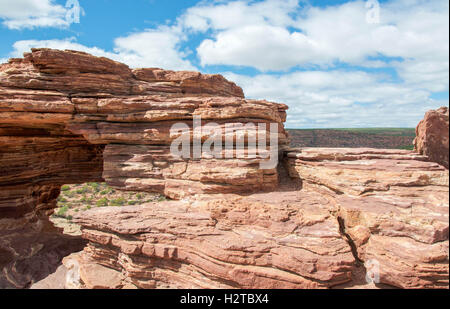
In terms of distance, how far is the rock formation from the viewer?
820 cm

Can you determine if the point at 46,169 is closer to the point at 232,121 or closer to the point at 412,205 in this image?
the point at 232,121

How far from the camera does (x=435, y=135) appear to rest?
32.1ft

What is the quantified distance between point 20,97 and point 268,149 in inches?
493

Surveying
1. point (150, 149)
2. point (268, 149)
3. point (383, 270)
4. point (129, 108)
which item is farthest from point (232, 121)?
point (383, 270)

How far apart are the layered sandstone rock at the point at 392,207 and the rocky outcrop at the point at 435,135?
0.52m

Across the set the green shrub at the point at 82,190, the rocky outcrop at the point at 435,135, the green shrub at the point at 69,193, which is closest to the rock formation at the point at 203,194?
A: the rocky outcrop at the point at 435,135

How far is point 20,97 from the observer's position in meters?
12.6

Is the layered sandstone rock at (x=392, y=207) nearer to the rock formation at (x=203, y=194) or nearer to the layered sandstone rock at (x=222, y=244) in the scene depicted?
the rock formation at (x=203, y=194)

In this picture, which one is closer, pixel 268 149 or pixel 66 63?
pixel 268 149
